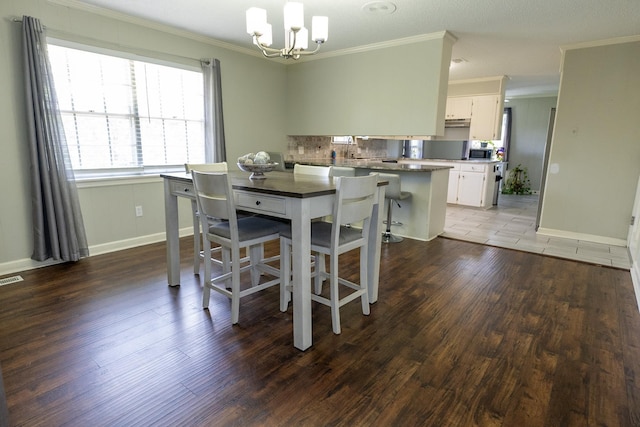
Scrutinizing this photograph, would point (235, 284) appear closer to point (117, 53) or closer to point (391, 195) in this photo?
point (391, 195)

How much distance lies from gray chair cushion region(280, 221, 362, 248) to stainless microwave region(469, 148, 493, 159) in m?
6.20

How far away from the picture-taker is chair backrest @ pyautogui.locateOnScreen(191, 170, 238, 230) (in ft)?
6.83

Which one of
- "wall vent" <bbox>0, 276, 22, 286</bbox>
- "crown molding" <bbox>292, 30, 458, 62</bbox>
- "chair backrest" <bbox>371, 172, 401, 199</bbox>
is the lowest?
"wall vent" <bbox>0, 276, 22, 286</bbox>

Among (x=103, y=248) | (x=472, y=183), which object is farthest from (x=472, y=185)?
(x=103, y=248)

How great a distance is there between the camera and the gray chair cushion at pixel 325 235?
2.13 metres

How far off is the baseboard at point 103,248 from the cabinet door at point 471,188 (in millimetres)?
5127

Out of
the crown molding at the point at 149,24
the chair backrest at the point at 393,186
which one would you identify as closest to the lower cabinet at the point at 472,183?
the chair backrest at the point at 393,186

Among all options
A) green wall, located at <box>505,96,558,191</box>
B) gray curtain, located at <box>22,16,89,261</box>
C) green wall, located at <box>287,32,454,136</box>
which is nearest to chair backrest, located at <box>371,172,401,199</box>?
green wall, located at <box>287,32,454,136</box>

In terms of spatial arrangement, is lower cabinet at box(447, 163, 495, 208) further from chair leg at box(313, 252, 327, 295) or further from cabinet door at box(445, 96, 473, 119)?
chair leg at box(313, 252, 327, 295)

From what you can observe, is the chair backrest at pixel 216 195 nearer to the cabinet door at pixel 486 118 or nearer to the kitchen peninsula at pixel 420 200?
the kitchen peninsula at pixel 420 200

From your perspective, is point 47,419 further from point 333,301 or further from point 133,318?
point 333,301

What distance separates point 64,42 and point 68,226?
1.71 metres

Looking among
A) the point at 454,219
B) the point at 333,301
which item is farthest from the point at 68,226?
the point at 454,219

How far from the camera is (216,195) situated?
7.13ft
